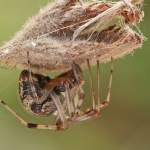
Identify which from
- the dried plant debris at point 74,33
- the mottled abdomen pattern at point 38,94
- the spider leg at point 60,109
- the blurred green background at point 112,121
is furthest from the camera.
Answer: the blurred green background at point 112,121

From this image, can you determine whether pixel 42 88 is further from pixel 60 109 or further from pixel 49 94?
pixel 60 109

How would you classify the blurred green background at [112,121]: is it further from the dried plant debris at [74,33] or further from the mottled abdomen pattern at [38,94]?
the dried plant debris at [74,33]

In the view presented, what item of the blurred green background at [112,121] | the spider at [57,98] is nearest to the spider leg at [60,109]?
the spider at [57,98]

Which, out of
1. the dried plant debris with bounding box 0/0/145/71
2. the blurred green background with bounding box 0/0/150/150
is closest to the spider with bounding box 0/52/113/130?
the dried plant debris with bounding box 0/0/145/71

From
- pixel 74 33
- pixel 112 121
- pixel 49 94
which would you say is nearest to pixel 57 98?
pixel 49 94

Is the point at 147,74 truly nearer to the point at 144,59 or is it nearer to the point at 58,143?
the point at 144,59

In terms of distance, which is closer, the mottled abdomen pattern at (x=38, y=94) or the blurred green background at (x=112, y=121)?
the mottled abdomen pattern at (x=38, y=94)
